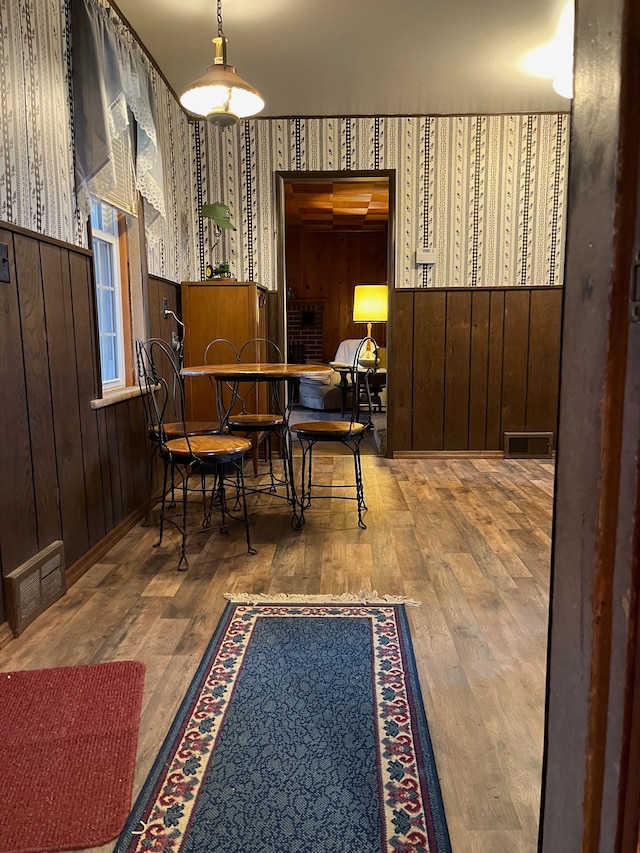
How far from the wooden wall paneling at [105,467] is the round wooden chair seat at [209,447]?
1.06 feet

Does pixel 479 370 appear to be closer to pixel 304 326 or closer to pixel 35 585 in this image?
pixel 35 585

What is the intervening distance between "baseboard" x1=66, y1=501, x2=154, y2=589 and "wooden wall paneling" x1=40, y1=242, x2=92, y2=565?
4 cm

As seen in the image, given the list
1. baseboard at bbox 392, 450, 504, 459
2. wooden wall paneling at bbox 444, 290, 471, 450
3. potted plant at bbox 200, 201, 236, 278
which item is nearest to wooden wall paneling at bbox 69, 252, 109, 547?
potted plant at bbox 200, 201, 236, 278

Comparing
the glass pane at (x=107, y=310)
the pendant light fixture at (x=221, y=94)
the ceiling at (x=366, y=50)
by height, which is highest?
the ceiling at (x=366, y=50)

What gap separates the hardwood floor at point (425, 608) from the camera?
4.75ft

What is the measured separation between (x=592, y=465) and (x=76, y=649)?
6.25 ft

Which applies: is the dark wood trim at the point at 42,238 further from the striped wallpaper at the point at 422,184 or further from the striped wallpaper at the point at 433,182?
the striped wallpaper at the point at 433,182

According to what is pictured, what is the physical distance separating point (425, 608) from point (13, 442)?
1.57m

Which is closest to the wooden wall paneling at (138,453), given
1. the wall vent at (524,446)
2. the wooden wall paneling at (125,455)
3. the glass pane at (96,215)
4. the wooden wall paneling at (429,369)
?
the wooden wall paneling at (125,455)

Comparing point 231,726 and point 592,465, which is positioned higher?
point 592,465

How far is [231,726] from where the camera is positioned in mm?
1590

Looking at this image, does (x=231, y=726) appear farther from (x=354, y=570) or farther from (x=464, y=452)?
(x=464, y=452)

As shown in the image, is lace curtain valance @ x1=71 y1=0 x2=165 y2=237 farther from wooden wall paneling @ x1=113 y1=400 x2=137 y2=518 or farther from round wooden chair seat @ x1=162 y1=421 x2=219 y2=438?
round wooden chair seat @ x1=162 y1=421 x2=219 y2=438

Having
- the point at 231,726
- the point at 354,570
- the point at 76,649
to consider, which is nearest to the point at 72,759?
the point at 231,726
